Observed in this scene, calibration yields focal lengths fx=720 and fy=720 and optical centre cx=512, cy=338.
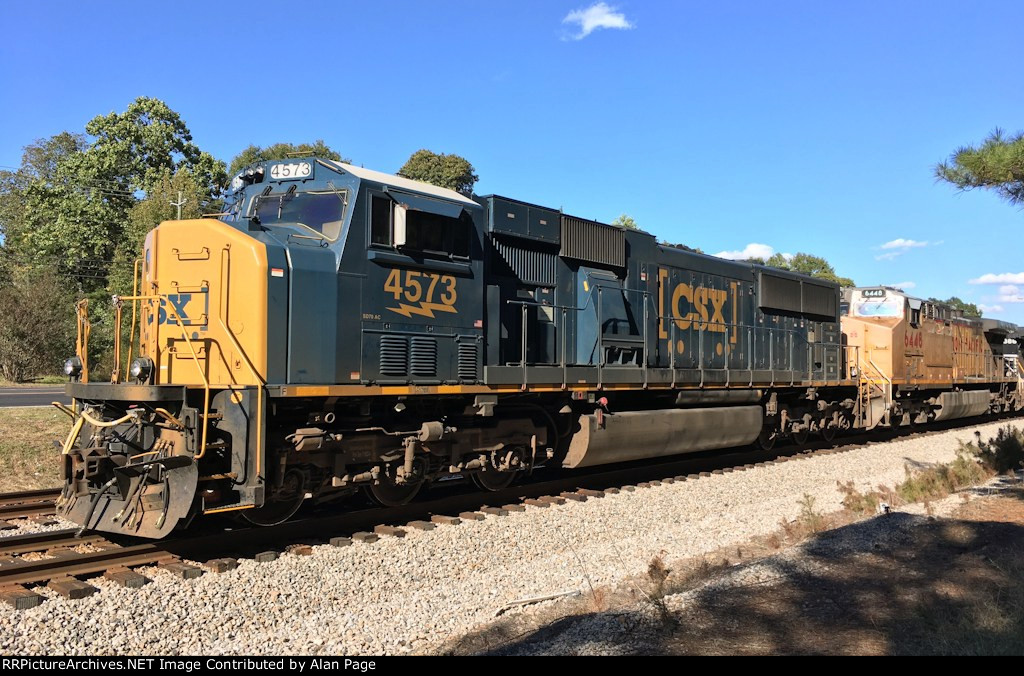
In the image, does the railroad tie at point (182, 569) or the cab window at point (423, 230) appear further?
the cab window at point (423, 230)

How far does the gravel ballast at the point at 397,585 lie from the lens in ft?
15.6

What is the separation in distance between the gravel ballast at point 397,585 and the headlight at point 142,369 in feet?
5.98

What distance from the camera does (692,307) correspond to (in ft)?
41.0

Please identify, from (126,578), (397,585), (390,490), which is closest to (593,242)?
(390,490)

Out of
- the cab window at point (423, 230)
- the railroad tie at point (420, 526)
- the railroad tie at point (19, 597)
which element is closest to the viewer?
the railroad tie at point (19, 597)

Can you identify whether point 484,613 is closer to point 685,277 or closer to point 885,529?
point 885,529

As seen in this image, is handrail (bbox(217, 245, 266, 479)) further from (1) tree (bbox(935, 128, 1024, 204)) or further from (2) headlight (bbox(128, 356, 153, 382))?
(1) tree (bbox(935, 128, 1024, 204))

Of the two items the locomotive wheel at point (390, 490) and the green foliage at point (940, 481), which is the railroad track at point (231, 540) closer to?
the locomotive wheel at point (390, 490)

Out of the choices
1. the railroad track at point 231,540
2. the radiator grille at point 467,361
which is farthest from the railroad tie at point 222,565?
the radiator grille at point 467,361

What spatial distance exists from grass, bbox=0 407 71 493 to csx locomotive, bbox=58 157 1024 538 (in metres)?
3.51

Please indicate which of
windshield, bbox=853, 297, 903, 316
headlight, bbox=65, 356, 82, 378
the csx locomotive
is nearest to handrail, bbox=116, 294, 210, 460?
the csx locomotive

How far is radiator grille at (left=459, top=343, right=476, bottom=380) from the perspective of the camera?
823 cm

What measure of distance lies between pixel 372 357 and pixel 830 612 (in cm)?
466

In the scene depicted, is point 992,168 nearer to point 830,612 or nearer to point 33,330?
point 830,612
